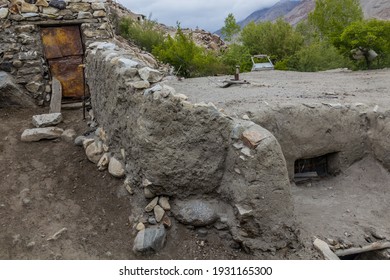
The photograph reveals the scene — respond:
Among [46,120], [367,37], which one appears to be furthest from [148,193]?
[367,37]

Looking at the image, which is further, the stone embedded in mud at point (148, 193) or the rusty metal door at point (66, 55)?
the rusty metal door at point (66, 55)

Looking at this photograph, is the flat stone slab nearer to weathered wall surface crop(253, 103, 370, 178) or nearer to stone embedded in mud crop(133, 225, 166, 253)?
stone embedded in mud crop(133, 225, 166, 253)

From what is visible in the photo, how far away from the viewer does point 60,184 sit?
4.57 metres

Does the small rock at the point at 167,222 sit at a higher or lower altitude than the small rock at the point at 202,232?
higher

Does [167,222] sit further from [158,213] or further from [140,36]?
[140,36]

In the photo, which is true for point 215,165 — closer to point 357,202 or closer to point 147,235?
point 147,235

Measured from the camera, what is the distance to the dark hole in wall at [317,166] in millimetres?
5027

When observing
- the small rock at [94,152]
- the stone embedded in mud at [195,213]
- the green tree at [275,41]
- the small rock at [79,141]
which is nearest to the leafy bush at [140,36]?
the green tree at [275,41]

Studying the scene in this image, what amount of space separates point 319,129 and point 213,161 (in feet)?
5.90

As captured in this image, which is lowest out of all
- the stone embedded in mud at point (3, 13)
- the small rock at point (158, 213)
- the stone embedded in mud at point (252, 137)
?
the small rock at point (158, 213)

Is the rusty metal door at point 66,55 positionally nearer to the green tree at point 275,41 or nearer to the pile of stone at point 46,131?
the pile of stone at point 46,131

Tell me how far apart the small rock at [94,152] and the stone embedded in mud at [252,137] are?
7.31 ft

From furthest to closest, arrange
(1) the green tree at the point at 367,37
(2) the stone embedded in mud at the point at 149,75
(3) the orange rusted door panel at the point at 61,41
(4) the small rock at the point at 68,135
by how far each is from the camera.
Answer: (1) the green tree at the point at 367,37 → (3) the orange rusted door panel at the point at 61,41 → (4) the small rock at the point at 68,135 → (2) the stone embedded in mud at the point at 149,75

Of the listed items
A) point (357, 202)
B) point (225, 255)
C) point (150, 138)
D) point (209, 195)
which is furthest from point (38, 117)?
point (357, 202)
